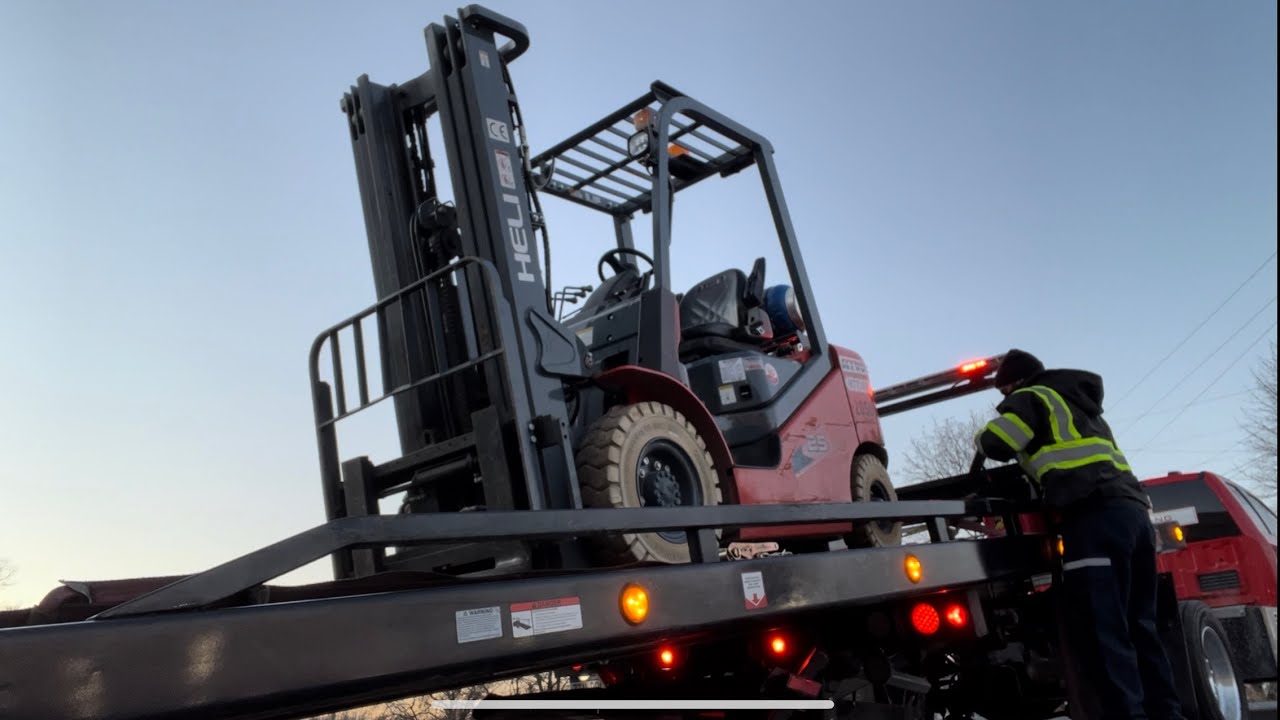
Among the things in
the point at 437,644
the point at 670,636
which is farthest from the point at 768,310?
the point at 437,644

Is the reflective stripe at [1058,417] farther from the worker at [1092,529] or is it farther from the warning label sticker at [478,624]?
the warning label sticker at [478,624]

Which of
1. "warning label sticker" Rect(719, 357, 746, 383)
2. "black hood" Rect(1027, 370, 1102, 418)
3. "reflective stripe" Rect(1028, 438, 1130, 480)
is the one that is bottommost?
"reflective stripe" Rect(1028, 438, 1130, 480)

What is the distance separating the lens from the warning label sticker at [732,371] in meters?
5.90

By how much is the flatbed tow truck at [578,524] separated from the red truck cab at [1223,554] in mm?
1613

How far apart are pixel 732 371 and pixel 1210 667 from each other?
10.1 ft

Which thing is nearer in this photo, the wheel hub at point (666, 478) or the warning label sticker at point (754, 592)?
the warning label sticker at point (754, 592)

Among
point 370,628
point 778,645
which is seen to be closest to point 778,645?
point 778,645

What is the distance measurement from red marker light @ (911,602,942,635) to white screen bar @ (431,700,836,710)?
0.51 meters

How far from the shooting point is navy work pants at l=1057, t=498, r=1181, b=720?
177 inches

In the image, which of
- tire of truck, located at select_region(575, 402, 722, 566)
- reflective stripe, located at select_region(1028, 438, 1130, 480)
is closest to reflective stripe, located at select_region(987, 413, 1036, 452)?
reflective stripe, located at select_region(1028, 438, 1130, 480)

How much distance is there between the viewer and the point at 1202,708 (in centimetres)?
589

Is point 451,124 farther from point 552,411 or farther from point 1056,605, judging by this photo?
point 1056,605

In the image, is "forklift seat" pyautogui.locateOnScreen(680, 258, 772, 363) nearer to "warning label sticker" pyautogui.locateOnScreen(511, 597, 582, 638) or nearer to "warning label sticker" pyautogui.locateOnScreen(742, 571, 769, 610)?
"warning label sticker" pyautogui.locateOnScreen(742, 571, 769, 610)

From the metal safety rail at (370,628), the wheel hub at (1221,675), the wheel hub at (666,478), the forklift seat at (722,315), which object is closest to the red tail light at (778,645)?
the wheel hub at (666,478)
